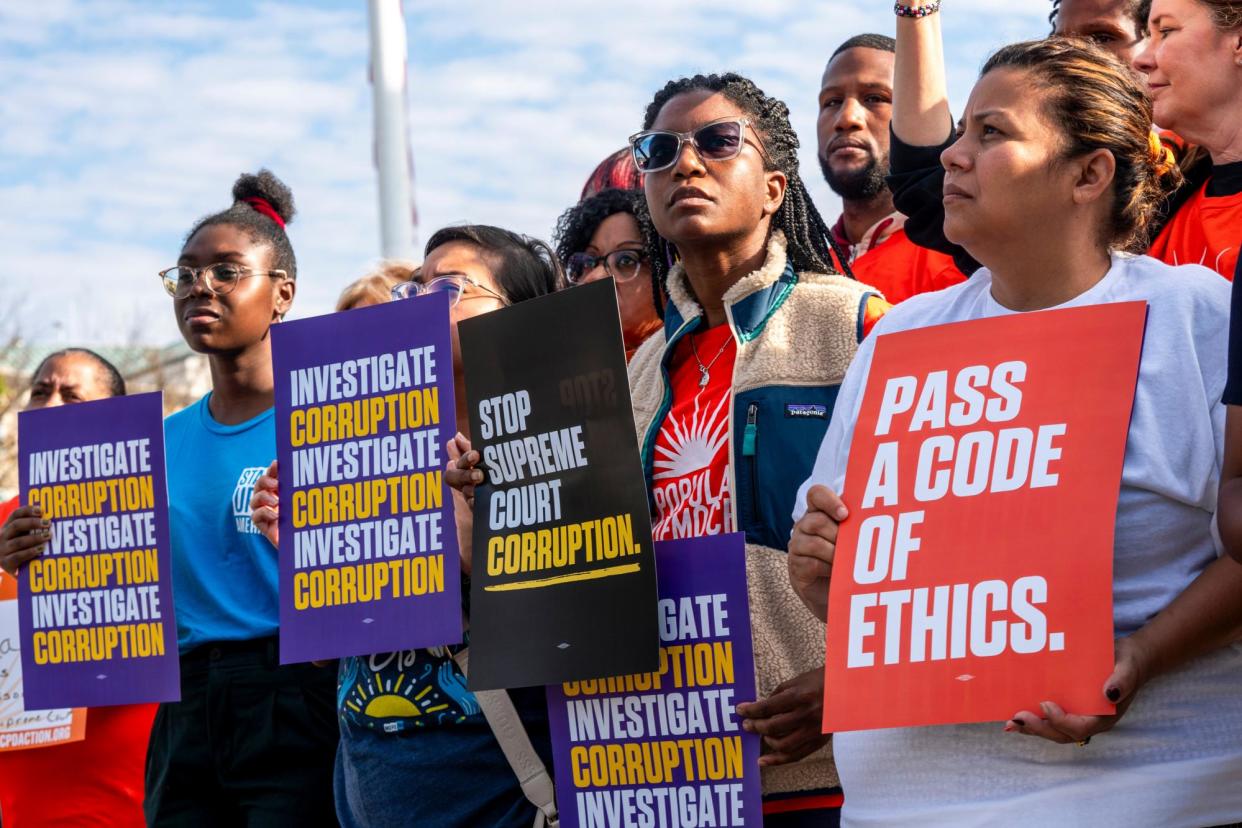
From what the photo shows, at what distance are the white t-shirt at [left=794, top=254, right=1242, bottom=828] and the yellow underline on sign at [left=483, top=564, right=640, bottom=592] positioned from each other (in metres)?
0.68

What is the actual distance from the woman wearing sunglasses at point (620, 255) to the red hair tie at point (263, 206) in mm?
1032

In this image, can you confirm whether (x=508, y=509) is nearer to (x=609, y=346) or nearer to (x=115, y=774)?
(x=609, y=346)

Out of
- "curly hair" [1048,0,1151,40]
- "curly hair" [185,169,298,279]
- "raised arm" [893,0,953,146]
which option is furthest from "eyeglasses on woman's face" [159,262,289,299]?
"curly hair" [1048,0,1151,40]

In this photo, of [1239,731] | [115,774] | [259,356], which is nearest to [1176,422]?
[1239,731]

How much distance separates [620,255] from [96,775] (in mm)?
2293

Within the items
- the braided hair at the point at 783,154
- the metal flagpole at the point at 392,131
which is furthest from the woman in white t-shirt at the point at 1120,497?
the metal flagpole at the point at 392,131

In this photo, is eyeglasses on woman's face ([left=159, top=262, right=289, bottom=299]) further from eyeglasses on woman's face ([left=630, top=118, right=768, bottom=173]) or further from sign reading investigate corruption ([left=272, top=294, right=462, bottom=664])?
eyeglasses on woman's face ([left=630, top=118, right=768, bottom=173])

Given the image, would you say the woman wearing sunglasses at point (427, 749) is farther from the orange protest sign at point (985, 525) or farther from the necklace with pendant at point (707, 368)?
the orange protest sign at point (985, 525)

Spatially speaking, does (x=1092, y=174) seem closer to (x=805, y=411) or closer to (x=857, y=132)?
(x=805, y=411)

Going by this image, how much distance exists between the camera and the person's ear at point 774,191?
12.0 ft

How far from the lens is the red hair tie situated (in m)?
5.22

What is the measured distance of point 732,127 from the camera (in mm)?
3570

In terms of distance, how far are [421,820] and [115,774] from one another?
183 cm

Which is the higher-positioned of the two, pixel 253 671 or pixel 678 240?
pixel 678 240
